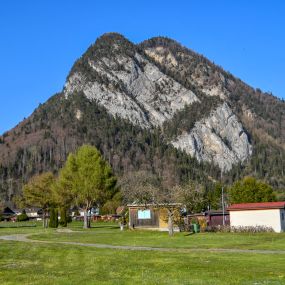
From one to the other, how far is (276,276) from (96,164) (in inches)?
2108

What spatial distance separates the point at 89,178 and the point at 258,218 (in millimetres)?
25223

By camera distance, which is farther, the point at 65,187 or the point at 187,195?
the point at 65,187

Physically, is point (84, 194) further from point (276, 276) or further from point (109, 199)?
point (276, 276)

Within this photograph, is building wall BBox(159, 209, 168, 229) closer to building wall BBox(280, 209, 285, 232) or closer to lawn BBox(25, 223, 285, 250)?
building wall BBox(280, 209, 285, 232)

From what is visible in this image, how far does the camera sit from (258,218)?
174ft

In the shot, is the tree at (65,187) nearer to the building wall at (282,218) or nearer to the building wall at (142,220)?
the building wall at (142,220)

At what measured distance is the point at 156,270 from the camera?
19.3m

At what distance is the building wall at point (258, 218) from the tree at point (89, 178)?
842 inches

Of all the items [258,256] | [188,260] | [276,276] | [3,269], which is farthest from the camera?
[258,256]

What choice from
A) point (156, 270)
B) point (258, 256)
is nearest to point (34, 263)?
point (156, 270)

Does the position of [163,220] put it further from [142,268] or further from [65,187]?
[142,268]

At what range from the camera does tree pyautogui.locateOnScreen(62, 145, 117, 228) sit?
68812 mm

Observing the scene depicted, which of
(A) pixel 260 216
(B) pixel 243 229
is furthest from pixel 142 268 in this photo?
(A) pixel 260 216

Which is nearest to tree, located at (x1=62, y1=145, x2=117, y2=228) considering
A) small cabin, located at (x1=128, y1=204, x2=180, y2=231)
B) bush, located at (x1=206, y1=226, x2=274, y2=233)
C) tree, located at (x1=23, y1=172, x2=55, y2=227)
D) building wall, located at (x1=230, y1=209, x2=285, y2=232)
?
small cabin, located at (x1=128, y1=204, x2=180, y2=231)
